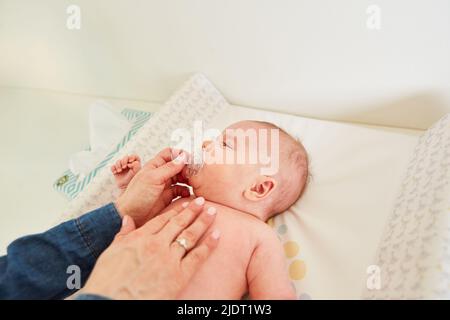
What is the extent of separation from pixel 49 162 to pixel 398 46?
1.39 meters

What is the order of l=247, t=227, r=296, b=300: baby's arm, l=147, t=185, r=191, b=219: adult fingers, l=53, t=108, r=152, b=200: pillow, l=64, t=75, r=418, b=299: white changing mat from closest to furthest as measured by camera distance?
l=247, t=227, r=296, b=300: baby's arm, l=64, t=75, r=418, b=299: white changing mat, l=147, t=185, r=191, b=219: adult fingers, l=53, t=108, r=152, b=200: pillow

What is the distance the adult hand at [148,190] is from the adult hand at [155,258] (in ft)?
0.30

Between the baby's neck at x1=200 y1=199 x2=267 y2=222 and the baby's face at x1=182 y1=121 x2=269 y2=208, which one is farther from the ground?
the baby's face at x1=182 y1=121 x2=269 y2=208

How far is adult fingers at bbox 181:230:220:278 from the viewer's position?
735 mm

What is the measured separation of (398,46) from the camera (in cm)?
105

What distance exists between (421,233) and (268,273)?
340 mm

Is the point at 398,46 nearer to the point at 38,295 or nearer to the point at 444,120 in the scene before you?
the point at 444,120

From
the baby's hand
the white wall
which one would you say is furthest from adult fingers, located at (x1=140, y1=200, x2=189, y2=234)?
the white wall

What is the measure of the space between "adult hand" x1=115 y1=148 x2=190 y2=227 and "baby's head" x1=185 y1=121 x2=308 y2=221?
68mm

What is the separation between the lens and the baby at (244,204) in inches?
31.2

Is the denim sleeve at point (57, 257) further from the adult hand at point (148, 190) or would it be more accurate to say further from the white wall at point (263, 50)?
the white wall at point (263, 50)

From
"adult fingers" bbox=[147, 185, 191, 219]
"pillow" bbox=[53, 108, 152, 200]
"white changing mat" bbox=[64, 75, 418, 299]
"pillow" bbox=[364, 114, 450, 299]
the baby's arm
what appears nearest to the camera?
"pillow" bbox=[364, 114, 450, 299]

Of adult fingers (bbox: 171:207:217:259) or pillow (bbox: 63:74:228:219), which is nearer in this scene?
adult fingers (bbox: 171:207:217:259)

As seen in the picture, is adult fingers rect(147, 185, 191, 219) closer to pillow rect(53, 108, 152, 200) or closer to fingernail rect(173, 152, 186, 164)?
fingernail rect(173, 152, 186, 164)
